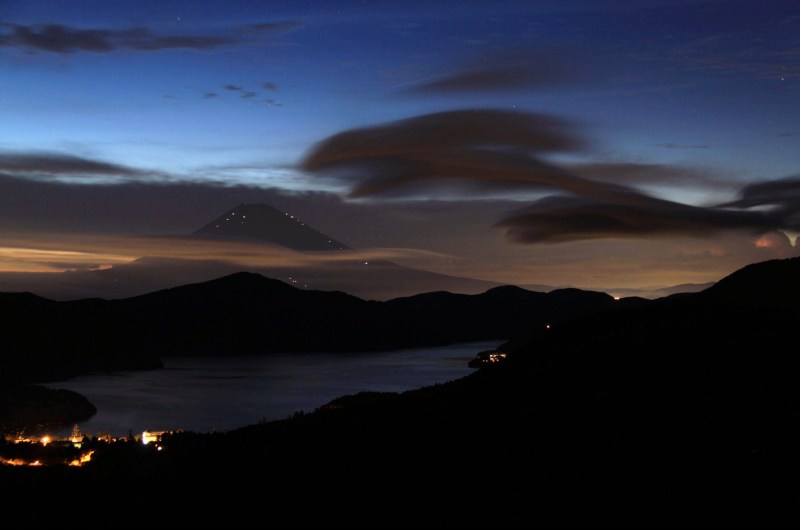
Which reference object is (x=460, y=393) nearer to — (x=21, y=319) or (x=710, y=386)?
(x=710, y=386)

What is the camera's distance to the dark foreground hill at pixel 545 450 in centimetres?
2097

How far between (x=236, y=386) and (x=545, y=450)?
10200cm

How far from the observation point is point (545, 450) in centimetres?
2539

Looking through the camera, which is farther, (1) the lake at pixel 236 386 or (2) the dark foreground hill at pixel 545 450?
(1) the lake at pixel 236 386

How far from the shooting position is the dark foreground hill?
68.8 ft

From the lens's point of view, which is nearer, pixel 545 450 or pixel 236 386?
pixel 545 450

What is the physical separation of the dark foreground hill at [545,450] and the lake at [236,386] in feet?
144

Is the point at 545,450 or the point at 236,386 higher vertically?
the point at 545,450

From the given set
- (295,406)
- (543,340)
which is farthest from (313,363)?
(543,340)

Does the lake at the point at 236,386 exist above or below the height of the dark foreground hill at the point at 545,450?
below

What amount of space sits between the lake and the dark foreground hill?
144 feet

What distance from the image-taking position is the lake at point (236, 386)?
83188 mm

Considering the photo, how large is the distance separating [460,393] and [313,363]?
135693 mm

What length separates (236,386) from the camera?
122000mm
